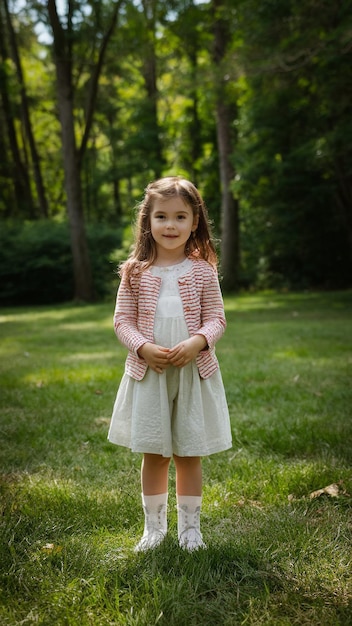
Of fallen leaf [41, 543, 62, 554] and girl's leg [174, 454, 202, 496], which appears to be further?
girl's leg [174, 454, 202, 496]

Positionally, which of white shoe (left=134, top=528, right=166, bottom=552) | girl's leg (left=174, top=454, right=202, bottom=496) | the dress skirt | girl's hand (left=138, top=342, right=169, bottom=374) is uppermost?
girl's hand (left=138, top=342, right=169, bottom=374)

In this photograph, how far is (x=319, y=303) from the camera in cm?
1387

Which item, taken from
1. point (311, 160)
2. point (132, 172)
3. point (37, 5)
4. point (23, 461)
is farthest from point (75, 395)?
point (132, 172)

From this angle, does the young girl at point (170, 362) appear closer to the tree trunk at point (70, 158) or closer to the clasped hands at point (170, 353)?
the clasped hands at point (170, 353)

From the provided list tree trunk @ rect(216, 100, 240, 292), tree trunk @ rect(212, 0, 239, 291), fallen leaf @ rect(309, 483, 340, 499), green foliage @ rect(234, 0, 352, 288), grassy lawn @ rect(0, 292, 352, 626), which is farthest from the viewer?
tree trunk @ rect(216, 100, 240, 292)

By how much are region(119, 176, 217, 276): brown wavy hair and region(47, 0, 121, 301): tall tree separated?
13.4 metres

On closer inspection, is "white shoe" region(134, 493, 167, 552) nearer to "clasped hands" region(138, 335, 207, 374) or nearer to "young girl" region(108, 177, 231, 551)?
"young girl" region(108, 177, 231, 551)

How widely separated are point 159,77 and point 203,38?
35.4 feet

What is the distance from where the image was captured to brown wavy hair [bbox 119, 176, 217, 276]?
8.55ft

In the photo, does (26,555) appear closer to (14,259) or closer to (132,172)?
(14,259)

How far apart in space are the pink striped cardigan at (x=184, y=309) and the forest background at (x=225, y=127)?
719 cm

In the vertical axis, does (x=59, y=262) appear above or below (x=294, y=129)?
below

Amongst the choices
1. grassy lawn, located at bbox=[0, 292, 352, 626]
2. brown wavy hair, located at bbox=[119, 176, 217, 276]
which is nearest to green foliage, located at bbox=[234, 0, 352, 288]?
grassy lawn, located at bbox=[0, 292, 352, 626]

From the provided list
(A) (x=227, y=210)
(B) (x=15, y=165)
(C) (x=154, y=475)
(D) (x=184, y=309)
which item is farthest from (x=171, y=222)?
(B) (x=15, y=165)
